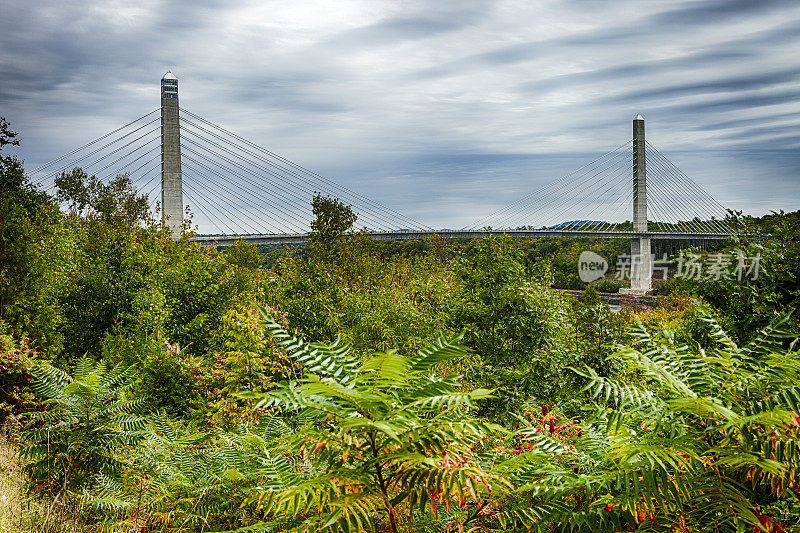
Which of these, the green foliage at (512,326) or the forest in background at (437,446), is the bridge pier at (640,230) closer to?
the green foliage at (512,326)

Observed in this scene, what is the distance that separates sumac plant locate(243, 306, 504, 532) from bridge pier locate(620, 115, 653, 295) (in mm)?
51876

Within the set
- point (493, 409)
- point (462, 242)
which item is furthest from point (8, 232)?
point (462, 242)

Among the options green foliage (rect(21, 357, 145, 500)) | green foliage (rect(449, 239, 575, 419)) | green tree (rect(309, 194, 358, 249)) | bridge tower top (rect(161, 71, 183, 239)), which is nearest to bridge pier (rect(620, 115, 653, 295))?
green tree (rect(309, 194, 358, 249))

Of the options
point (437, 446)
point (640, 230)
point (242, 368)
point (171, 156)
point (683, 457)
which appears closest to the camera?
point (437, 446)

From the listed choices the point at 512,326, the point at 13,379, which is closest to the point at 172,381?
the point at 13,379

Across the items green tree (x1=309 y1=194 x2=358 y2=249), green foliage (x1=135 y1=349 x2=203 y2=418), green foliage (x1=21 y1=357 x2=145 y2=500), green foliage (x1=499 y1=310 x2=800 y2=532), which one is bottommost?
green foliage (x1=135 y1=349 x2=203 y2=418)

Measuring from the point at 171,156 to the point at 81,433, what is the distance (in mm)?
36706

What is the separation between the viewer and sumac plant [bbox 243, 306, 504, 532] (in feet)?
4.10

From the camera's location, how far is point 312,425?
1.54 meters

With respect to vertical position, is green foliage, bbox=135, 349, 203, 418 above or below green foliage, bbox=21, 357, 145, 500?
below

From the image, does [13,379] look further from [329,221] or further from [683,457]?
[329,221]

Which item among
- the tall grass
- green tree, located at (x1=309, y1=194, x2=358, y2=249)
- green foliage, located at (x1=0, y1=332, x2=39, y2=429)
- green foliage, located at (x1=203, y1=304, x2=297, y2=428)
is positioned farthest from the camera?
green tree, located at (x1=309, y1=194, x2=358, y2=249)

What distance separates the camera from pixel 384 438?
1317 mm

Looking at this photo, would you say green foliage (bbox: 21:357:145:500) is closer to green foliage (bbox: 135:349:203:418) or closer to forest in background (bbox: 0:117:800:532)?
forest in background (bbox: 0:117:800:532)
